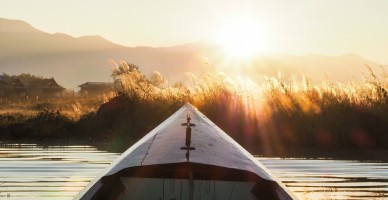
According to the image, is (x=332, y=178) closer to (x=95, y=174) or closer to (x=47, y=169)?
(x=95, y=174)

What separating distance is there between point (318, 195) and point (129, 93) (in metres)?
11.1

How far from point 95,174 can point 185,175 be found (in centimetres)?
581

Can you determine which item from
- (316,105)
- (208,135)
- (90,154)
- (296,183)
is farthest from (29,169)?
(316,105)

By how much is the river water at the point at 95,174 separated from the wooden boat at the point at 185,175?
3.11 metres

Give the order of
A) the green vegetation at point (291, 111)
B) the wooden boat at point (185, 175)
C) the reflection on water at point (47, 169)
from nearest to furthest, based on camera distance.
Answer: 1. the wooden boat at point (185, 175)
2. the reflection on water at point (47, 169)
3. the green vegetation at point (291, 111)

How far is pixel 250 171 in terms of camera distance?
5.91 meters

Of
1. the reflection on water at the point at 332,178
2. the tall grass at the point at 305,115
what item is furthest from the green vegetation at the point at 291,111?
the reflection on water at the point at 332,178

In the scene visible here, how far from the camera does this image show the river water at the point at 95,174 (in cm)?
1001

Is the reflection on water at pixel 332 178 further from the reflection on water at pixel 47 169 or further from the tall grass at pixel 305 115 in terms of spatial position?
the reflection on water at pixel 47 169

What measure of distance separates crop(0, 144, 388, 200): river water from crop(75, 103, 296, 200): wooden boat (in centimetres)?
311

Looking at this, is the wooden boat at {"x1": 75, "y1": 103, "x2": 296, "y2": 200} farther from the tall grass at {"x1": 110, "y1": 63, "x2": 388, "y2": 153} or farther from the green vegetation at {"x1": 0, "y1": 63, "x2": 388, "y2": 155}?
the tall grass at {"x1": 110, "y1": 63, "x2": 388, "y2": 153}

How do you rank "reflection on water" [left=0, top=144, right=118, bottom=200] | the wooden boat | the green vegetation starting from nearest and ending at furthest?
the wooden boat → "reflection on water" [left=0, top=144, right=118, bottom=200] → the green vegetation

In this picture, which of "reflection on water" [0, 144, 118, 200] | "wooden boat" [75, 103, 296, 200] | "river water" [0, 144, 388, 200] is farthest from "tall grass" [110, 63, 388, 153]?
"wooden boat" [75, 103, 296, 200]

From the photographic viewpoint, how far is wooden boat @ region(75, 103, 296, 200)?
19.5 ft
